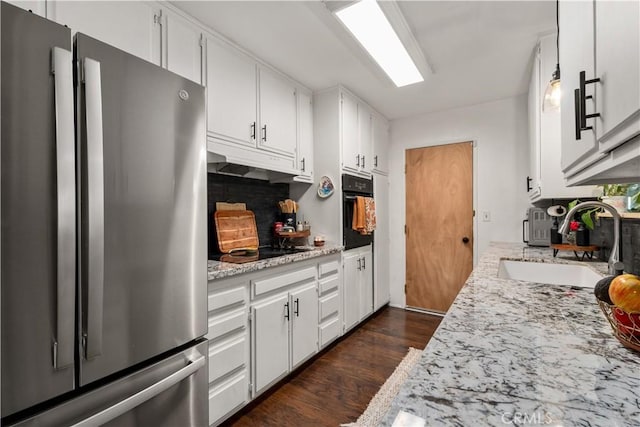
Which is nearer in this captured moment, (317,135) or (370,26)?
(370,26)

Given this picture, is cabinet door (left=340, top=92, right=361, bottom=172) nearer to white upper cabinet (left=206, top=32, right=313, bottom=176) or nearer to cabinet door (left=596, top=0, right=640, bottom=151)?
white upper cabinet (left=206, top=32, right=313, bottom=176)

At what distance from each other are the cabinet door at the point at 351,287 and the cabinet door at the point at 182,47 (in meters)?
1.92

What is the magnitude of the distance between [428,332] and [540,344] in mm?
2434

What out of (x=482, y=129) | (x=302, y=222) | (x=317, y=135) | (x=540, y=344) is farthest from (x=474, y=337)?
(x=482, y=129)

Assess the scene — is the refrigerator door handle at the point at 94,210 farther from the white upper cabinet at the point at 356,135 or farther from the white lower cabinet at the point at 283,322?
the white upper cabinet at the point at 356,135

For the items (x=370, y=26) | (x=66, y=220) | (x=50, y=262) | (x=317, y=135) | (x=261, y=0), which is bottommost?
(x=50, y=262)

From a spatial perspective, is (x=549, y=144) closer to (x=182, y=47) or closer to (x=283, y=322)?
(x=283, y=322)

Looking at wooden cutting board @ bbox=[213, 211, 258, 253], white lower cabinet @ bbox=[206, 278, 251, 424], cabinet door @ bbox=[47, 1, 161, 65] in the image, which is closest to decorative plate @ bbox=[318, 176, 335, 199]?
wooden cutting board @ bbox=[213, 211, 258, 253]

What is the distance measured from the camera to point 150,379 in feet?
3.29

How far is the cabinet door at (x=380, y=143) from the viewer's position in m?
3.31

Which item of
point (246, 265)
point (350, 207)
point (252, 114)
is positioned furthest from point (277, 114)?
point (246, 265)

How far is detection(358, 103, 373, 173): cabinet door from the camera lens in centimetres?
302

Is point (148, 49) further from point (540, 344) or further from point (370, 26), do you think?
point (540, 344)

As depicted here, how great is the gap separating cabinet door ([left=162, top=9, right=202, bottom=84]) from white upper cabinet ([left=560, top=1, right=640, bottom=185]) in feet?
5.74
